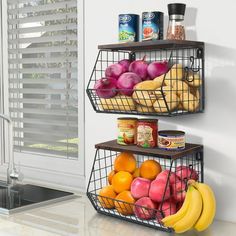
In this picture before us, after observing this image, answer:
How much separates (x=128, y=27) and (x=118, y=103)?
286 millimetres

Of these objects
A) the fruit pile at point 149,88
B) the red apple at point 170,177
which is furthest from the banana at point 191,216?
the fruit pile at point 149,88

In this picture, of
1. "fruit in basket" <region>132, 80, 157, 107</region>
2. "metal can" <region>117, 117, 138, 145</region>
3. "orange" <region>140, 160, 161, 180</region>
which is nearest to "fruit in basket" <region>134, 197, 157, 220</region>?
"orange" <region>140, 160, 161, 180</region>

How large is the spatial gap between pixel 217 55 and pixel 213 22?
0.12m

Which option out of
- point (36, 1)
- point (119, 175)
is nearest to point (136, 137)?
point (119, 175)

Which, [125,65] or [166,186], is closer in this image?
[166,186]

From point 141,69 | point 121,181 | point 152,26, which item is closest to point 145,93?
point 141,69

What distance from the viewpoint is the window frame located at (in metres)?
2.19

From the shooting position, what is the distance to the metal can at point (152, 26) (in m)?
1.60

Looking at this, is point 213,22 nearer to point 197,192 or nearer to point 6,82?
point 197,192

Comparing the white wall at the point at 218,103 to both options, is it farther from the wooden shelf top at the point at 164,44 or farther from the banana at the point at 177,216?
the banana at the point at 177,216

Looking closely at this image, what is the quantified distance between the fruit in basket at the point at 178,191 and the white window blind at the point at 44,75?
0.87m

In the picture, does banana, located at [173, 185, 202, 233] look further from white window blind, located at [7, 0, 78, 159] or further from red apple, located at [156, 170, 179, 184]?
white window blind, located at [7, 0, 78, 159]

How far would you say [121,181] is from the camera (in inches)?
65.7

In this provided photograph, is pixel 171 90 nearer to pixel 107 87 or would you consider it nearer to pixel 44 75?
pixel 107 87
